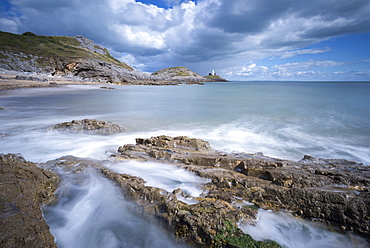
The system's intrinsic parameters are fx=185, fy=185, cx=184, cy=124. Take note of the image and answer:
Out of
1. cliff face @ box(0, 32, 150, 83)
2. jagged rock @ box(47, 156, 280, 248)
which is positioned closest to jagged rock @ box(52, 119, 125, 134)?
jagged rock @ box(47, 156, 280, 248)

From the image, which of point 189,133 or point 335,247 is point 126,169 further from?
point 189,133

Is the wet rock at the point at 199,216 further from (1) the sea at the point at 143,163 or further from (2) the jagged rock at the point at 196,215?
(1) the sea at the point at 143,163

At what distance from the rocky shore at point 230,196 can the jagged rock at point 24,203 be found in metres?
0.01

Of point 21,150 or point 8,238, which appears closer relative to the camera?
point 8,238

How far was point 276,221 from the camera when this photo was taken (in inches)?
109

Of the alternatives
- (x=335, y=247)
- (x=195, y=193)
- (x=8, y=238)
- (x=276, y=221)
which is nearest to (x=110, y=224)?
(x=8, y=238)

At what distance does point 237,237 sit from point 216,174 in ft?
5.14

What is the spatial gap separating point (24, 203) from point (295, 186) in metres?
4.22

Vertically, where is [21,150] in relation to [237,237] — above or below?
below

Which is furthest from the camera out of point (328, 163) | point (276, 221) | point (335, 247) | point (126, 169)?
point (328, 163)

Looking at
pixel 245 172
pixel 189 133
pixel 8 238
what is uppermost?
pixel 8 238

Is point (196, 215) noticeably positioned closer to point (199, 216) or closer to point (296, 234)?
point (199, 216)

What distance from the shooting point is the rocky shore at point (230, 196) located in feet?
7.67

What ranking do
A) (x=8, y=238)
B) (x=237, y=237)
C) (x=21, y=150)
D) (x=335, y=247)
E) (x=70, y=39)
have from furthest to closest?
(x=70, y=39) → (x=21, y=150) → (x=335, y=247) → (x=237, y=237) → (x=8, y=238)
